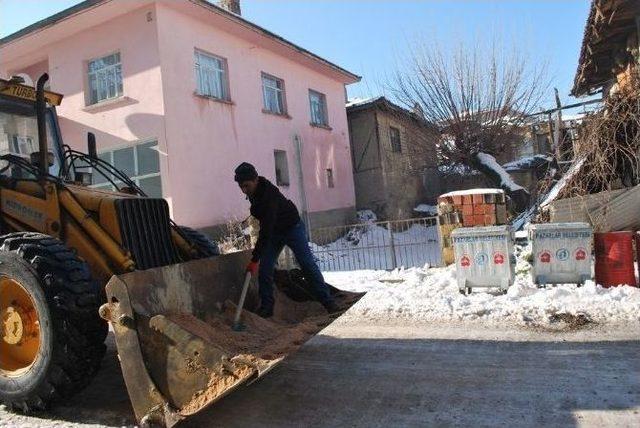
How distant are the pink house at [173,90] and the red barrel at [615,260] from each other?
9310 mm

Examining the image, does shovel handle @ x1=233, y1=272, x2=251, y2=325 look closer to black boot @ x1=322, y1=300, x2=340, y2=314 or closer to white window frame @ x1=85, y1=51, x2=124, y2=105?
black boot @ x1=322, y1=300, x2=340, y2=314

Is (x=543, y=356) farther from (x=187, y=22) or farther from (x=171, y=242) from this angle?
(x=187, y=22)

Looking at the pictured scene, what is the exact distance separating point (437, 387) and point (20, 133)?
15.4 feet

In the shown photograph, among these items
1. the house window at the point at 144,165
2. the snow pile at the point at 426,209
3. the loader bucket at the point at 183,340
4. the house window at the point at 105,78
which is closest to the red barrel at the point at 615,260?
the loader bucket at the point at 183,340

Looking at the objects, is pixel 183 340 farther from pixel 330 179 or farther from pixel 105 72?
pixel 330 179

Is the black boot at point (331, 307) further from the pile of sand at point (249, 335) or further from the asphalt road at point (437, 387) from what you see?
the asphalt road at point (437, 387)

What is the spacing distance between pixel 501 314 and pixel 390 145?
16.2 meters

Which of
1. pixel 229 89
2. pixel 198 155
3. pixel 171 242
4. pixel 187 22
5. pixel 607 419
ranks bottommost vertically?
pixel 607 419

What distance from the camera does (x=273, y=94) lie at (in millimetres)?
17391

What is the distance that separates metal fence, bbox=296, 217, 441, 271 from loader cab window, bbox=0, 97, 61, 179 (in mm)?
6489

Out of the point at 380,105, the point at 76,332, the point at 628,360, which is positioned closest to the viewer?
the point at 76,332

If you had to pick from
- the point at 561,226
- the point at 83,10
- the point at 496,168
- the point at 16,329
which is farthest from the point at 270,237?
the point at 496,168

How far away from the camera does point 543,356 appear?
4629 millimetres

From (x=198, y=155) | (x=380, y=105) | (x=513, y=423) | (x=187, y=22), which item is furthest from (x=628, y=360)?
(x=380, y=105)
